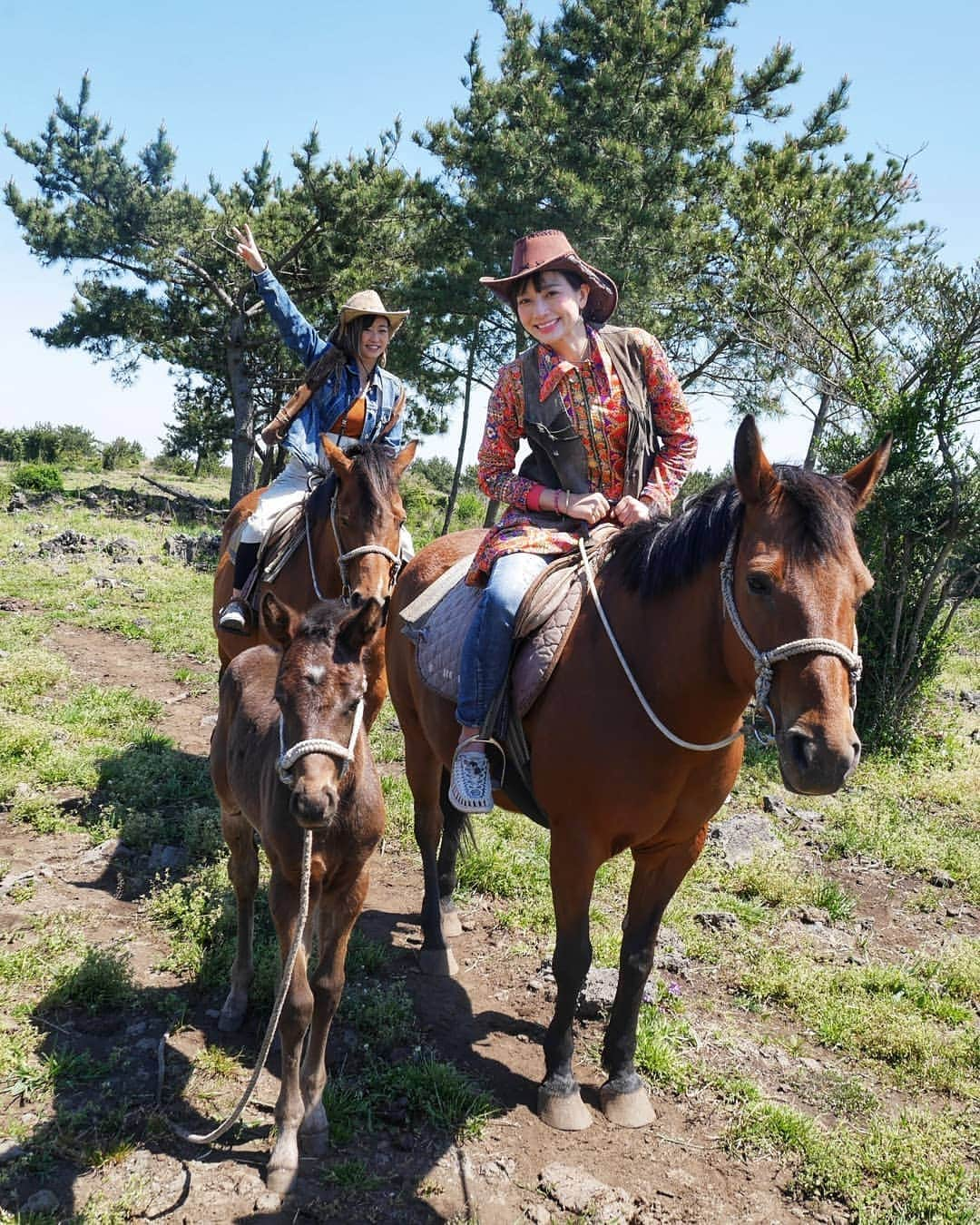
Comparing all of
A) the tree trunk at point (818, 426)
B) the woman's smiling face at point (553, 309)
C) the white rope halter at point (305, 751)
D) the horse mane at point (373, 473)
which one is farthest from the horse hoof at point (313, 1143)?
the tree trunk at point (818, 426)

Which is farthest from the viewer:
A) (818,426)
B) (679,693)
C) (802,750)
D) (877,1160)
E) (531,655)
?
(818,426)

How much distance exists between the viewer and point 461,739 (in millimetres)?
3836

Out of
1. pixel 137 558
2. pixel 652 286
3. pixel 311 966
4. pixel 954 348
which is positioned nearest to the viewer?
pixel 311 966

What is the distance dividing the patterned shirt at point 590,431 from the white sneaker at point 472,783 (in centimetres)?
93

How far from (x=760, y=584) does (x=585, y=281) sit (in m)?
1.95

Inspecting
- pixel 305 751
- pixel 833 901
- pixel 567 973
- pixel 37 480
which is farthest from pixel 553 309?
pixel 37 480

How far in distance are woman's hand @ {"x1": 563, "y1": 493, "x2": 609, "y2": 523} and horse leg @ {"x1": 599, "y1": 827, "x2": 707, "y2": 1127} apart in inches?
59.9

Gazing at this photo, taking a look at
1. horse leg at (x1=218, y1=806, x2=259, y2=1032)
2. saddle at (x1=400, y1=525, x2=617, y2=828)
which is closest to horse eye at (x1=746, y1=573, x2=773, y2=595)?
saddle at (x1=400, y1=525, x2=617, y2=828)

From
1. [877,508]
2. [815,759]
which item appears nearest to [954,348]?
[877,508]

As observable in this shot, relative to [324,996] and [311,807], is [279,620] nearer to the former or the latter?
[311,807]

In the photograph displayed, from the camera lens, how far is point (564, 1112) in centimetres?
347

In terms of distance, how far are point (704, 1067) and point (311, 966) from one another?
6.60 feet

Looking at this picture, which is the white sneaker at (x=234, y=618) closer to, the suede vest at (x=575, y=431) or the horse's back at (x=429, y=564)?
the horse's back at (x=429, y=564)

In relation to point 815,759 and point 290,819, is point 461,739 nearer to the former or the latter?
point 290,819
